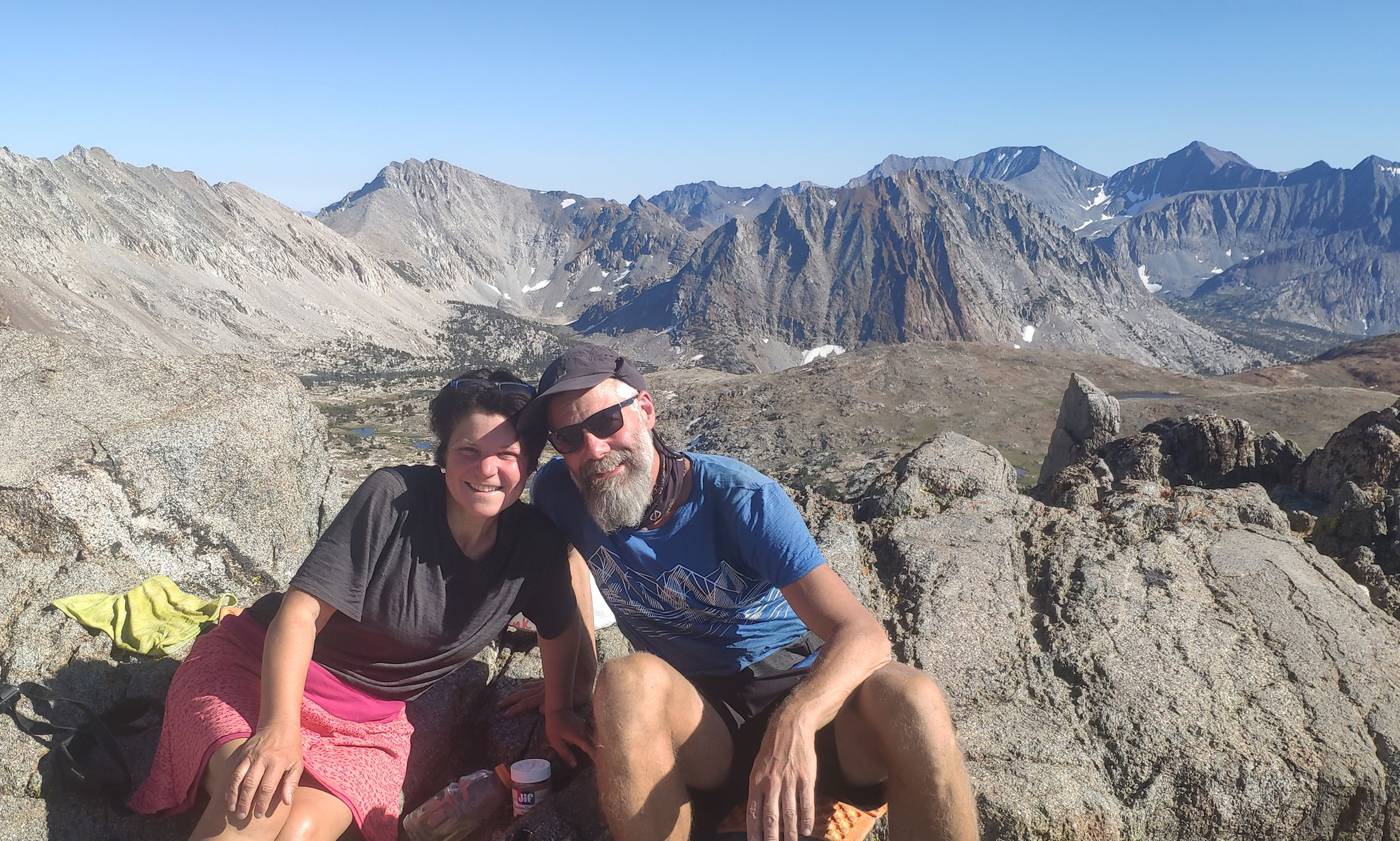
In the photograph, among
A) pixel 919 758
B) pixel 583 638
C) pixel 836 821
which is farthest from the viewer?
pixel 583 638

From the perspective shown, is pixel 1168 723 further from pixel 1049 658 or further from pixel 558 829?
pixel 558 829

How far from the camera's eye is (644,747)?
422 cm

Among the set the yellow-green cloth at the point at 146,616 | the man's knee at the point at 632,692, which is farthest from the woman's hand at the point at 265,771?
the yellow-green cloth at the point at 146,616

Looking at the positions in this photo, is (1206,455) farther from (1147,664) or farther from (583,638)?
(583,638)

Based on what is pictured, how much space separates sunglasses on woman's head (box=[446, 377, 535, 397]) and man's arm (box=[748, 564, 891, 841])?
6.37ft

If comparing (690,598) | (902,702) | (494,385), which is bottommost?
(902,702)

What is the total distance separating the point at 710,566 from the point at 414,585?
1.81 metres

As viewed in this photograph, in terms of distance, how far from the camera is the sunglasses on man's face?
4832mm

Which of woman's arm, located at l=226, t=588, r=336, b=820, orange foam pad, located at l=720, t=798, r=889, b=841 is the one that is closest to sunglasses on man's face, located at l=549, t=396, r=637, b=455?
woman's arm, located at l=226, t=588, r=336, b=820

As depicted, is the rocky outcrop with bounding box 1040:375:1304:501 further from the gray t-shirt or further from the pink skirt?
the pink skirt

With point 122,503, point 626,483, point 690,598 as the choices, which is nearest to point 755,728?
point 690,598

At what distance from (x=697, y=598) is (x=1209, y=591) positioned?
5.69 meters

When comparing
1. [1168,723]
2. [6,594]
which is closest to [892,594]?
[1168,723]

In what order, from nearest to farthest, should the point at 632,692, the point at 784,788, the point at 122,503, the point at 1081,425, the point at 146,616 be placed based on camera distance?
the point at 784,788 < the point at 632,692 < the point at 146,616 < the point at 122,503 < the point at 1081,425
